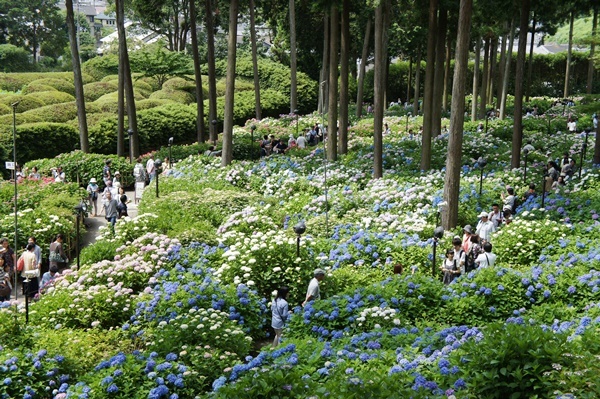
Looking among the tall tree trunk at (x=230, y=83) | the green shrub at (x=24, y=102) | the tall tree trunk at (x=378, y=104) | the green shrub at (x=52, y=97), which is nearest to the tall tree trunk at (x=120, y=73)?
the tall tree trunk at (x=230, y=83)

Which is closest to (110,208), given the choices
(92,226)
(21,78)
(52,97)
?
(92,226)

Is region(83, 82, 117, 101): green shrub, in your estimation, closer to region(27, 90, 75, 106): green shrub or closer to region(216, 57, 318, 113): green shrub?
region(27, 90, 75, 106): green shrub

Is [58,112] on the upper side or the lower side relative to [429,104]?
lower

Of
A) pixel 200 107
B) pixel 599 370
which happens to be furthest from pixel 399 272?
pixel 200 107

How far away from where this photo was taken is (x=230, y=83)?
2508cm

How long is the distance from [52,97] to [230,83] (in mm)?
18708

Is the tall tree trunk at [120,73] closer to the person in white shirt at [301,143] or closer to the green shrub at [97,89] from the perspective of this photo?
the person in white shirt at [301,143]

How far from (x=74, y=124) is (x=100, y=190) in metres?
9.63

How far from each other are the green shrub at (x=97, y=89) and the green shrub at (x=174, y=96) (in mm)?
2744

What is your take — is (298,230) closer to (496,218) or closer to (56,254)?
(496,218)

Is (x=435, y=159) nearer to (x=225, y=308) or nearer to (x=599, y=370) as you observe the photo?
(x=225, y=308)

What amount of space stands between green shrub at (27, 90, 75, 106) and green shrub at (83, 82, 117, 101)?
6.25ft

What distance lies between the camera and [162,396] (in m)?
8.67

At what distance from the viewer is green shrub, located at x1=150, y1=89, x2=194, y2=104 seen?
143 ft
